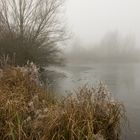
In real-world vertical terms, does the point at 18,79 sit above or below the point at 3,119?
above

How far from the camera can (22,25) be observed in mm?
27750

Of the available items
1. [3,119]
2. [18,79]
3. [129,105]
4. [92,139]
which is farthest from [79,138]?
[129,105]

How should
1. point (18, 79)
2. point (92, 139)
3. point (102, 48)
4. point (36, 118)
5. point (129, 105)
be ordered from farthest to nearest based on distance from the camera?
point (102, 48) < point (129, 105) < point (18, 79) < point (36, 118) < point (92, 139)

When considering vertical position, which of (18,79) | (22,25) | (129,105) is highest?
(22,25)

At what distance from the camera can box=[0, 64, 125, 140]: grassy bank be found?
610 centimetres

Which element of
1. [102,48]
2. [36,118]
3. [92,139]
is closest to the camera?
[92,139]

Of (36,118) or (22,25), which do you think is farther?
(22,25)

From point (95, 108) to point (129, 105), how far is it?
5739mm

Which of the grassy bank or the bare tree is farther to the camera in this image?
the bare tree

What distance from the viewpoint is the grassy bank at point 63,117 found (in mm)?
6098

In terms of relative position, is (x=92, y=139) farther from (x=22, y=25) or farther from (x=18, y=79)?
(x=22, y=25)

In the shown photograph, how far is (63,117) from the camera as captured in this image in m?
6.29

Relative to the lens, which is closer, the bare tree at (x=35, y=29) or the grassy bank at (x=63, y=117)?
the grassy bank at (x=63, y=117)

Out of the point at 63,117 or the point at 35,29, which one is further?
the point at 35,29
